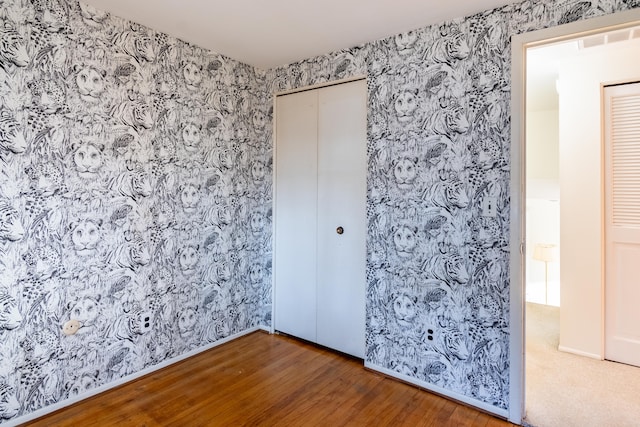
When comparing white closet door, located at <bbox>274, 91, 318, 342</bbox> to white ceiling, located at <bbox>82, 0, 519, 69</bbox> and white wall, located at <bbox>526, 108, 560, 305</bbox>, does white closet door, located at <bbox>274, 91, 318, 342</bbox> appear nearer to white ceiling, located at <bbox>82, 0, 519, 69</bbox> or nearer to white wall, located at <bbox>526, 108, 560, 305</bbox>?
white ceiling, located at <bbox>82, 0, 519, 69</bbox>

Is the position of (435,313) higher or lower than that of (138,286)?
lower

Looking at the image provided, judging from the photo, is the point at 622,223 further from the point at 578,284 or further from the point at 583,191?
the point at 578,284

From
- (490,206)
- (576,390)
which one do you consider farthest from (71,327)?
(576,390)

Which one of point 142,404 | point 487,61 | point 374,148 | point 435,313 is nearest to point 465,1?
point 487,61

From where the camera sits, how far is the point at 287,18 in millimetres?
2328

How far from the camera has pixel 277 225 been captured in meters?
3.38

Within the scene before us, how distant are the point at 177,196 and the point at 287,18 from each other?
1.52 meters

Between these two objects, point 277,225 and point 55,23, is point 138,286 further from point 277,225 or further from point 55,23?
point 55,23

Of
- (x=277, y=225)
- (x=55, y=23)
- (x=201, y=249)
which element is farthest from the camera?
(x=277, y=225)

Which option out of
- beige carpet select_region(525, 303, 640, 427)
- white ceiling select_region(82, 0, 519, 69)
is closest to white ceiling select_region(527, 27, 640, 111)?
white ceiling select_region(82, 0, 519, 69)

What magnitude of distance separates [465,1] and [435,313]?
1961mm

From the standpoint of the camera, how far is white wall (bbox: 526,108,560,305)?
446cm

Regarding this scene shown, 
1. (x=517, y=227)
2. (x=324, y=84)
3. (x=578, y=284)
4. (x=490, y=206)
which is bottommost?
(x=578, y=284)

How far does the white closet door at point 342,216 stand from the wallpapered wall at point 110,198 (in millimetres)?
761
